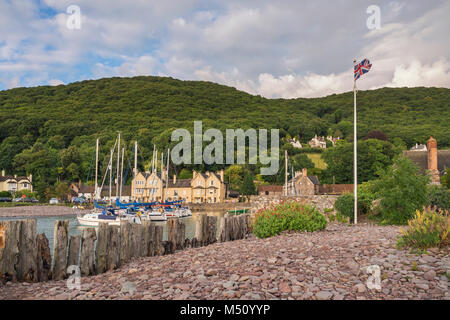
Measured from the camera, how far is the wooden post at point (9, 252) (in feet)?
27.7

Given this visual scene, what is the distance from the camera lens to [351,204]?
22.3 metres

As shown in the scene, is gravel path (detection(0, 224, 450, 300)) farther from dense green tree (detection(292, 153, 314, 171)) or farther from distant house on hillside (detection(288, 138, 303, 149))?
distant house on hillside (detection(288, 138, 303, 149))

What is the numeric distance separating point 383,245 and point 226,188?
9166cm

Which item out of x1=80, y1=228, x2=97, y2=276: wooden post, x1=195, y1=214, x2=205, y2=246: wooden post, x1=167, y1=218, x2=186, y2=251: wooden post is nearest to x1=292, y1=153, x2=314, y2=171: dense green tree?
x1=195, y1=214, x2=205, y2=246: wooden post

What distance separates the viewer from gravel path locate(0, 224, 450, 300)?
6.40 m

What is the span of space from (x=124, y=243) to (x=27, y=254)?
2658 millimetres

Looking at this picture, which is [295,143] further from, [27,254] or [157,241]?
[27,254]

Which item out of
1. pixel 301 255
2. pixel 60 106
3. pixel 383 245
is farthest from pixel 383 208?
pixel 60 106

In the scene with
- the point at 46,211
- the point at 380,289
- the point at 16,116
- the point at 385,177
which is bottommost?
the point at 46,211

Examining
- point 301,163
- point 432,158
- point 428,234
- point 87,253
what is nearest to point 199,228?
point 87,253

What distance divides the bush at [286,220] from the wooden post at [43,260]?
783cm

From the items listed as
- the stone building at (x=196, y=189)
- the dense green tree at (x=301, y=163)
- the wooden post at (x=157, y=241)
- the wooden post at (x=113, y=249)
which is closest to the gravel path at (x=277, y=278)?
the wooden post at (x=113, y=249)
